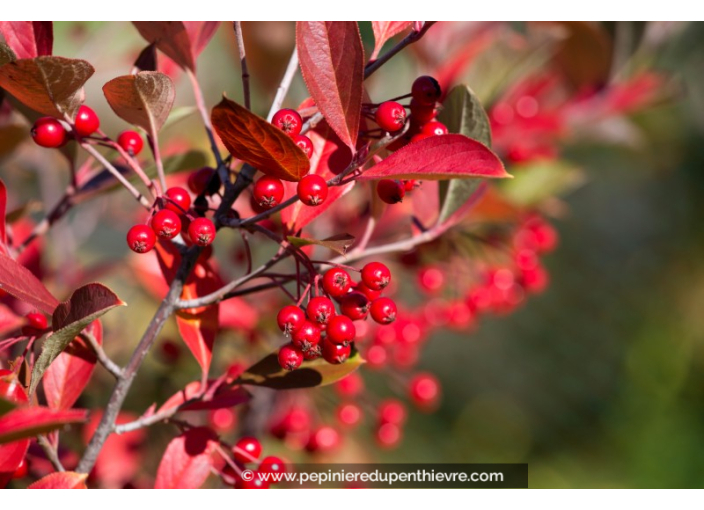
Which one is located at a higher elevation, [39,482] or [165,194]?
[165,194]

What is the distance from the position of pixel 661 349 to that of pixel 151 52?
3304 millimetres

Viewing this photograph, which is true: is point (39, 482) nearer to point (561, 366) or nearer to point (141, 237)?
point (141, 237)

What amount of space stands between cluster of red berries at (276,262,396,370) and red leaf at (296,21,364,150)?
123 millimetres

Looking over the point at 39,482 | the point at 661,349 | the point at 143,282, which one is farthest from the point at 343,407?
the point at 661,349

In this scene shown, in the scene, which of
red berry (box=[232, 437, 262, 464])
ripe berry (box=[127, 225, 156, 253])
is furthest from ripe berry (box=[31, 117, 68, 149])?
red berry (box=[232, 437, 262, 464])

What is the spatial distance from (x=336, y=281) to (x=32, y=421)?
0.77 ft

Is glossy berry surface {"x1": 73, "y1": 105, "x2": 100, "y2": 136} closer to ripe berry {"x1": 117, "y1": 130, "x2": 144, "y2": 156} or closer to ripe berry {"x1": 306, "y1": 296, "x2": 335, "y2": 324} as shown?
ripe berry {"x1": 117, "y1": 130, "x2": 144, "y2": 156}

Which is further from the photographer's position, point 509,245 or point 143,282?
point 509,245

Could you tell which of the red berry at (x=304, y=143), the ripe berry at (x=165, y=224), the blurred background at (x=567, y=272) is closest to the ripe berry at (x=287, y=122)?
the red berry at (x=304, y=143)

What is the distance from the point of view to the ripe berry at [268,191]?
1.65 feet

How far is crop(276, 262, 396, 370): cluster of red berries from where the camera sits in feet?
1.76

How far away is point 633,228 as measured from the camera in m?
3.87

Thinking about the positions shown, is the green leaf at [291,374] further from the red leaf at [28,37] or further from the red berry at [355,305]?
the red leaf at [28,37]

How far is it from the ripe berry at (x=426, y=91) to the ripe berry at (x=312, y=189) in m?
0.12
